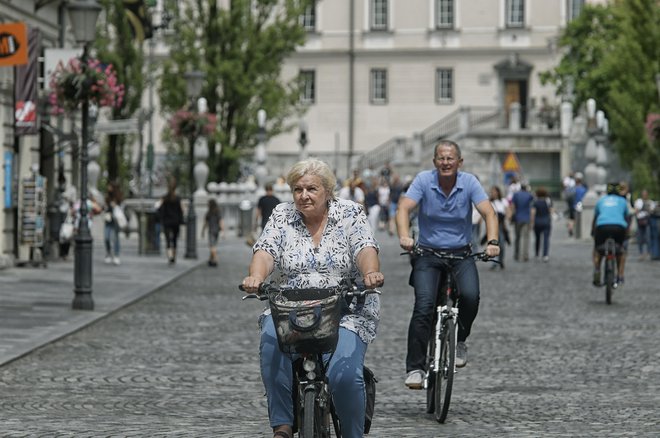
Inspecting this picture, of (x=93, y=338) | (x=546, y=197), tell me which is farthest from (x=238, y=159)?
(x=93, y=338)

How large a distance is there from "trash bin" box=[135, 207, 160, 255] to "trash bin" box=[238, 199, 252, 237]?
494 inches

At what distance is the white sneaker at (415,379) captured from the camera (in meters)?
10.9

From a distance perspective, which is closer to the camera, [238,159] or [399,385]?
[399,385]

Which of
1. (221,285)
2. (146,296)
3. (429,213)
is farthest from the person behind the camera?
(221,285)

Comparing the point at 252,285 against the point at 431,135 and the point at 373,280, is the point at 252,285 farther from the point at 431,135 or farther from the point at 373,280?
the point at 431,135

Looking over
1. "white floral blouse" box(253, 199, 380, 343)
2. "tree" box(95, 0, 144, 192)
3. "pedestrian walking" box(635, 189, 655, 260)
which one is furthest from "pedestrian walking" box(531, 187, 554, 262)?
"white floral blouse" box(253, 199, 380, 343)

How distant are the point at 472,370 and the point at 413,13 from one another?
2681 inches

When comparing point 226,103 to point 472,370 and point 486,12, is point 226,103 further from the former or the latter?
point 472,370

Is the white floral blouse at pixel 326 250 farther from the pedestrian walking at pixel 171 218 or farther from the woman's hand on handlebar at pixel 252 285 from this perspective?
the pedestrian walking at pixel 171 218

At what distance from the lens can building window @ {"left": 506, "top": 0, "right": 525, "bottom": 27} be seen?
80.1 meters

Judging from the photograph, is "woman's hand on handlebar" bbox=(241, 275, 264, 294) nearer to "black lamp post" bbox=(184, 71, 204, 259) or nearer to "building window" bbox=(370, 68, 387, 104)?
"black lamp post" bbox=(184, 71, 204, 259)

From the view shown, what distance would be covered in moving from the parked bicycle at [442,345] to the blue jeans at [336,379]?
9.64 feet

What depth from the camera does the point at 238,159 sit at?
52.1 metres

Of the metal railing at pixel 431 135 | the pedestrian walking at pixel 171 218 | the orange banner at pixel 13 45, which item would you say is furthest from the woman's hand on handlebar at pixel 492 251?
the metal railing at pixel 431 135
